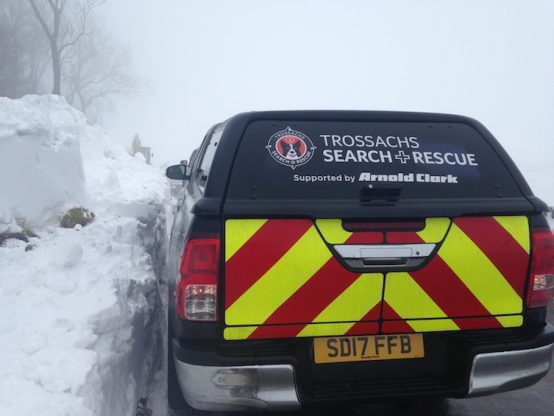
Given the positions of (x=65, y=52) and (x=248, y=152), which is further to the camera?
(x=65, y=52)

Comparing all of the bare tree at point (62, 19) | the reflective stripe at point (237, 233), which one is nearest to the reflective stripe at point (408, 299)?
the reflective stripe at point (237, 233)

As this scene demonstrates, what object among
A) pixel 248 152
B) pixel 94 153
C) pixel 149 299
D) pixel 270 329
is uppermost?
pixel 248 152

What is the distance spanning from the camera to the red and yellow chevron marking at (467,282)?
2.29m

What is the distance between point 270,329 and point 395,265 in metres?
0.69

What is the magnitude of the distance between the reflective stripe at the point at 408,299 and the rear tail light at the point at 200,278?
2.80 feet

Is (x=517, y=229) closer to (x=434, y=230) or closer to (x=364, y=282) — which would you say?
(x=434, y=230)

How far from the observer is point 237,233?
2.16 meters

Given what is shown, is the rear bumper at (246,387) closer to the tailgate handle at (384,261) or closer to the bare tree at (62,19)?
the tailgate handle at (384,261)

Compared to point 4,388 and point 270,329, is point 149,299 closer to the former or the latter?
point 4,388

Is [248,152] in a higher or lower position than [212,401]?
higher

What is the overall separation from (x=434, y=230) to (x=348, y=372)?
0.84 m

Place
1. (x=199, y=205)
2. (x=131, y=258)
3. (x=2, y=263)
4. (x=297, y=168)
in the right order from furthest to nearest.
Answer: (x=131, y=258) < (x=2, y=263) < (x=297, y=168) < (x=199, y=205)

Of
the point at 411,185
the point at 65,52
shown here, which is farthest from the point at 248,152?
the point at 65,52

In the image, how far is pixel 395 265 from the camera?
7.43ft
